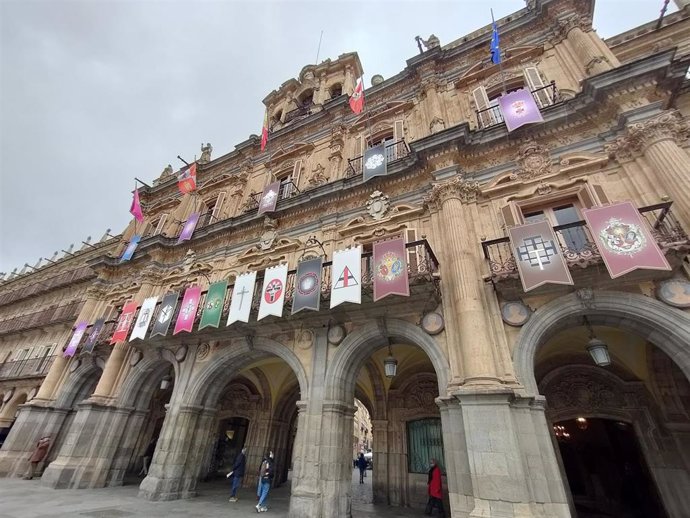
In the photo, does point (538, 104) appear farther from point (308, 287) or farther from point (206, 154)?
point (206, 154)

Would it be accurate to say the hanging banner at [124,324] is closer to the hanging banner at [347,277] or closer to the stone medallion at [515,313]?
the hanging banner at [347,277]

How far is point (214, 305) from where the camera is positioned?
428 inches

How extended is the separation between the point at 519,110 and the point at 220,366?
13283mm

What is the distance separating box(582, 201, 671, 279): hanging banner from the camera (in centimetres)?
625

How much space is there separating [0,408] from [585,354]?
32.0 m

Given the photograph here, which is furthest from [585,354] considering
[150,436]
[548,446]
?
[150,436]

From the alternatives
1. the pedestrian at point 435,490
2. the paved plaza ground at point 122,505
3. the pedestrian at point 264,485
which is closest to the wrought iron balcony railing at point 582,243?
the pedestrian at point 435,490

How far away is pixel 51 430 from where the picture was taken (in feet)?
45.8

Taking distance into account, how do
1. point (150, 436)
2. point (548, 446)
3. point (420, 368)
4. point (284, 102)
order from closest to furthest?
1. point (548, 446)
2. point (420, 368)
3. point (150, 436)
4. point (284, 102)

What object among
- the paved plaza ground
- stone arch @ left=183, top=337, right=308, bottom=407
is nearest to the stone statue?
stone arch @ left=183, top=337, right=308, bottom=407

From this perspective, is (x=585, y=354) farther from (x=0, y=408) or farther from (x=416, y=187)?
(x=0, y=408)

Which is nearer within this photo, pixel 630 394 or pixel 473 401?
pixel 473 401

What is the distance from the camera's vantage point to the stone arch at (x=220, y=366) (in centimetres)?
1085

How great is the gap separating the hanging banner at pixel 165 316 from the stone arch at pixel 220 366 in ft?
7.00
